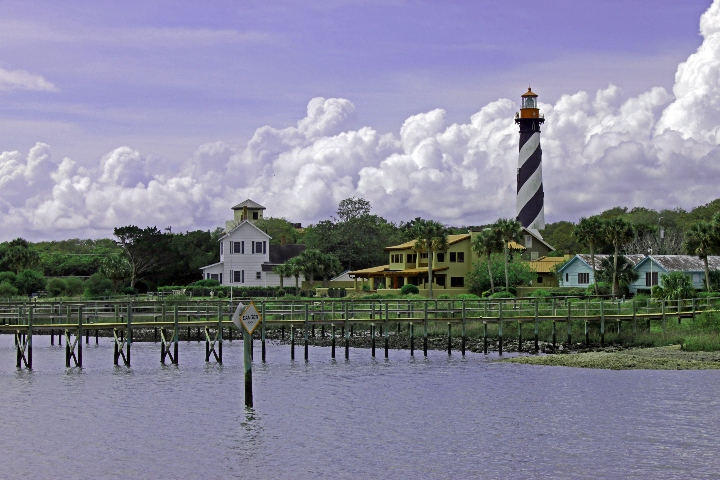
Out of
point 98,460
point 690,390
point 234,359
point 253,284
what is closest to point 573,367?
point 690,390

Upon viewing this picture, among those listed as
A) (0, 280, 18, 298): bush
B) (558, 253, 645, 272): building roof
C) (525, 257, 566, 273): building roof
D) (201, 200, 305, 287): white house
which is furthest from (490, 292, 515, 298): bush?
(0, 280, 18, 298): bush

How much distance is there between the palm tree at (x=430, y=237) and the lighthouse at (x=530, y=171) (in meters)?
24.0

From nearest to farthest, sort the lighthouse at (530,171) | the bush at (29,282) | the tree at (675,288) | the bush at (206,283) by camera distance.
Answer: the tree at (675,288) → the bush at (29,282) → the bush at (206,283) → the lighthouse at (530,171)

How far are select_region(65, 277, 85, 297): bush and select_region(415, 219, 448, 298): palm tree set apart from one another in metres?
32.6

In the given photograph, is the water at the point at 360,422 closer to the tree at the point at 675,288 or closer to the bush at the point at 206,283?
the tree at the point at 675,288

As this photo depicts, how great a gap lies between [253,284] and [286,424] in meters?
67.9

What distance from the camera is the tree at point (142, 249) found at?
321 ft

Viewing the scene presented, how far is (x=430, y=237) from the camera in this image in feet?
279

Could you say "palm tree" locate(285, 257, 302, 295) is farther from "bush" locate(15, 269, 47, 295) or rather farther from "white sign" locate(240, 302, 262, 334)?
"white sign" locate(240, 302, 262, 334)

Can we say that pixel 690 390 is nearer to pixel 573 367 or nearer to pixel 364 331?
pixel 573 367

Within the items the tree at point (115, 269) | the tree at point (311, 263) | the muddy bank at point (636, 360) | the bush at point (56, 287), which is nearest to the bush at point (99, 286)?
the tree at point (115, 269)

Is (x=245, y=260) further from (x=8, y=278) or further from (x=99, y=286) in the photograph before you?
(x=8, y=278)

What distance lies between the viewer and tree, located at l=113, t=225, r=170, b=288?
97838 mm

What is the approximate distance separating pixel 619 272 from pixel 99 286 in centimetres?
4725
